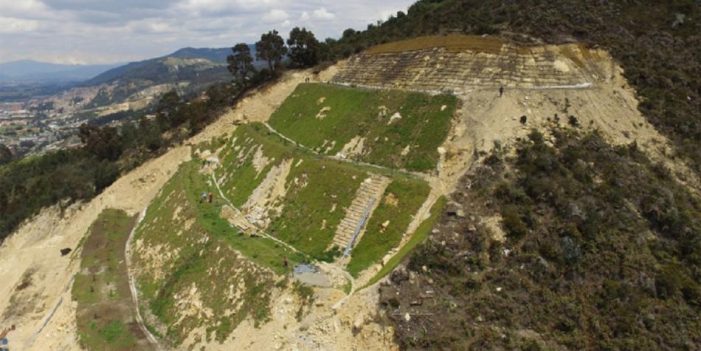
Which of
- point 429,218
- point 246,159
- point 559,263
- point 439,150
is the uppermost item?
point 439,150

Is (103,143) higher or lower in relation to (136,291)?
higher

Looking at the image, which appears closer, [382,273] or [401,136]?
[382,273]

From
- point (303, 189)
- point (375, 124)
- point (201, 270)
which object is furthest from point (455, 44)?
point (201, 270)

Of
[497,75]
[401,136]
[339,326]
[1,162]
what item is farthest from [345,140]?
[1,162]

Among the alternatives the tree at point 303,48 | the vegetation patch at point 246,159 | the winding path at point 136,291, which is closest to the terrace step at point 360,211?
the vegetation patch at point 246,159

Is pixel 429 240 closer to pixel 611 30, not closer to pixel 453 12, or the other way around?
pixel 611 30

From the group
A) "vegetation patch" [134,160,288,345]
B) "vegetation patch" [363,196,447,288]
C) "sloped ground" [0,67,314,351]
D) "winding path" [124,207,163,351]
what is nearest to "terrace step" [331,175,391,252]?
"vegetation patch" [134,160,288,345]

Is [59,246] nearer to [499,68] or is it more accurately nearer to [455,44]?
[455,44]
